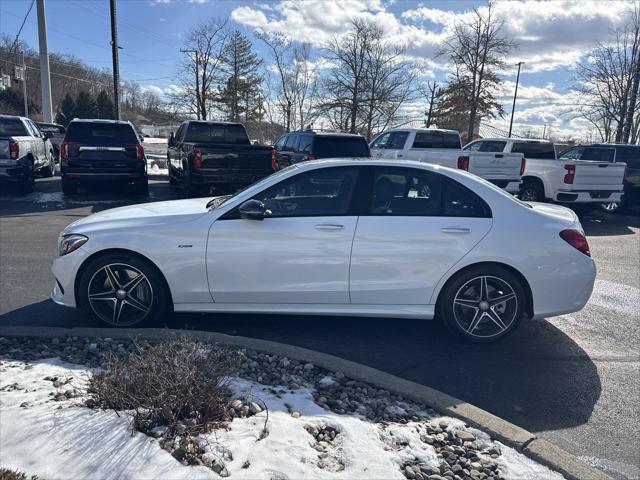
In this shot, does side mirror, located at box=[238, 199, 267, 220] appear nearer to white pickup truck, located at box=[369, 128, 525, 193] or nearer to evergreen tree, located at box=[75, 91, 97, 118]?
white pickup truck, located at box=[369, 128, 525, 193]

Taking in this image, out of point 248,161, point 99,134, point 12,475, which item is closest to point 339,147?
point 248,161

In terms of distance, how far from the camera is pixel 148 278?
4570 millimetres

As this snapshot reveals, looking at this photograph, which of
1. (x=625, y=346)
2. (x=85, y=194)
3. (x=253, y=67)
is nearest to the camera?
(x=625, y=346)

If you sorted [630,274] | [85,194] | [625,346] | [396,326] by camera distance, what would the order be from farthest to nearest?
[85,194], [630,274], [396,326], [625,346]

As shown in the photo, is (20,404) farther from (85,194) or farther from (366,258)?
(85,194)

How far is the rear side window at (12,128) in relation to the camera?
45.6ft

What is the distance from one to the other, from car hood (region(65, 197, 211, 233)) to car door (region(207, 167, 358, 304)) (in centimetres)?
37

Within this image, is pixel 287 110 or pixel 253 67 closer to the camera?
pixel 253 67

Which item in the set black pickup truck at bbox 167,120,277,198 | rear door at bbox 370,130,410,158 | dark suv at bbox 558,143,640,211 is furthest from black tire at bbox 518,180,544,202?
black pickup truck at bbox 167,120,277,198

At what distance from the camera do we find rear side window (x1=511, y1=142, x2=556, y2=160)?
→ 48.5ft

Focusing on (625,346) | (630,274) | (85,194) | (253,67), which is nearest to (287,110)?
(253,67)

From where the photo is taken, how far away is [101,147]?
12.2m

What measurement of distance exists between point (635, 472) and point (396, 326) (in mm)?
2447

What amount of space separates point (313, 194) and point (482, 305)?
1841 millimetres
